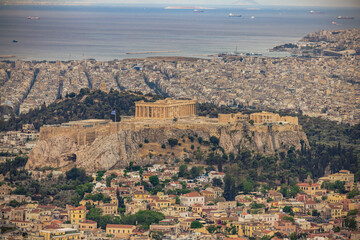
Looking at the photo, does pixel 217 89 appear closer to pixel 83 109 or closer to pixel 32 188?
pixel 83 109

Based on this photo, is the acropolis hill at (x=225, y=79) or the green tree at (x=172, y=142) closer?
the green tree at (x=172, y=142)

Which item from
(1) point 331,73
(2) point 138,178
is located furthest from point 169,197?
(1) point 331,73

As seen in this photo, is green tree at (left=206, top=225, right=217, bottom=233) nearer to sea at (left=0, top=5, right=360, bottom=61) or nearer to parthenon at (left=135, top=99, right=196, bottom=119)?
parthenon at (left=135, top=99, right=196, bottom=119)

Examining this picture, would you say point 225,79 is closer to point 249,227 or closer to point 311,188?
point 311,188

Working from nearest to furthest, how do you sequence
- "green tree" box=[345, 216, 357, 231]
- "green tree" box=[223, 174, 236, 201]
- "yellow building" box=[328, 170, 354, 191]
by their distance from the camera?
"green tree" box=[345, 216, 357, 231], "green tree" box=[223, 174, 236, 201], "yellow building" box=[328, 170, 354, 191]

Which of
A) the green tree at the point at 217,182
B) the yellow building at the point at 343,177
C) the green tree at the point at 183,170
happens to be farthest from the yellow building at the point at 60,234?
the yellow building at the point at 343,177

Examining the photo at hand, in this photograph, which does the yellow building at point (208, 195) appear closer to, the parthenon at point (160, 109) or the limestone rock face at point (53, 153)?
the limestone rock face at point (53, 153)

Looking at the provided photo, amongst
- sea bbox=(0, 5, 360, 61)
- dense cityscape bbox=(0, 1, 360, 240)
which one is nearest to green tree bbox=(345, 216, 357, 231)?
dense cityscape bbox=(0, 1, 360, 240)
